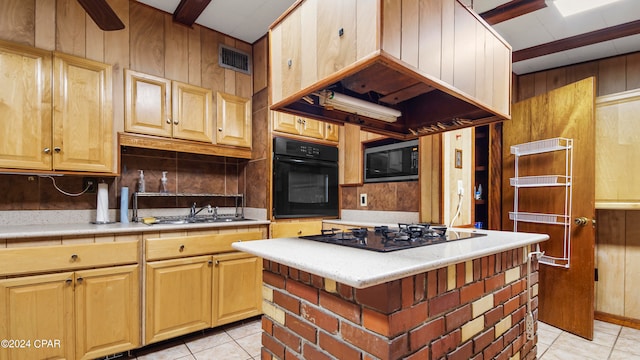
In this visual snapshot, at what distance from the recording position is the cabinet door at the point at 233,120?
282 cm

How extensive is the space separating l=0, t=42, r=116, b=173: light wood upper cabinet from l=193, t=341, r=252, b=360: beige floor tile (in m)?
1.47

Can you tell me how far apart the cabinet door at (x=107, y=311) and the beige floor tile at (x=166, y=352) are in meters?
0.12

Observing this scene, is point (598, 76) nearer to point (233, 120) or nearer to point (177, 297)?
point (233, 120)

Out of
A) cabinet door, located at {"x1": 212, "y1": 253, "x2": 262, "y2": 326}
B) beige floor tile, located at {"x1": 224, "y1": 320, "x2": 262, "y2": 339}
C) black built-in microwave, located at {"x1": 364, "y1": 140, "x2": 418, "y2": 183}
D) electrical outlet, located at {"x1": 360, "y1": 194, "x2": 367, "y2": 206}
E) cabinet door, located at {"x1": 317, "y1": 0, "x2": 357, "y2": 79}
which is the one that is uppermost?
cabinet door, located at {"x1": 317, "y1": 0, "x2": 357, "y2": 79}

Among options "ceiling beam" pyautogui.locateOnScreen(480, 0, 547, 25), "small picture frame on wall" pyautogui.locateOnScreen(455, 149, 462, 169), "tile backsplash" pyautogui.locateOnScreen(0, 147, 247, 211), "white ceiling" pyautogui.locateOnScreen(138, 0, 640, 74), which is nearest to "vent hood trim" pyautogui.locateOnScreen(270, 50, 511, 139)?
"small picture frame on wall" pyautogui.locateOnScreen(455, 149, 462, 169)

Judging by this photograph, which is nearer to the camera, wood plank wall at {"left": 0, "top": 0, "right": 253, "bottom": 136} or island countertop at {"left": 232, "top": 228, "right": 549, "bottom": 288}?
island countertop at {"left": 232, "top": 228, "right": 549, "bottom": 288}

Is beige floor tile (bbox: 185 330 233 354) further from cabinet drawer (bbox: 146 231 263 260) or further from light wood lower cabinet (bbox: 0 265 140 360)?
cabinet drawer (bbox: 146 231 263 260)

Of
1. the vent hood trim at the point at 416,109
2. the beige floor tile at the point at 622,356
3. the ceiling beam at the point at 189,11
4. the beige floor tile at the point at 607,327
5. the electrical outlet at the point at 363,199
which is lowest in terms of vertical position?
the beige floor tile at the point at 607,327

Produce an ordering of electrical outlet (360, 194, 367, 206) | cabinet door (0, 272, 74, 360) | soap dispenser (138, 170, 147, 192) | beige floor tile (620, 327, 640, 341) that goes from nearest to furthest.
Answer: cabinet door (0, 272, 74, 360)
beige floor tile (620, 327, 640, 341)
soap dispenser (138, 170, 147, 192)
electrical outlet (360, 194, 367, 206)

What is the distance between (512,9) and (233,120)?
7.84ft

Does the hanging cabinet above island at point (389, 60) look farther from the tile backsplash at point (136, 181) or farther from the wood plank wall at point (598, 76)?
the wood plank wall at point (598, 76)

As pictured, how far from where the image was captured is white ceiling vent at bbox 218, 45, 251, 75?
2.93m

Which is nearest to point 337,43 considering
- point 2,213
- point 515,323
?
point 515,323

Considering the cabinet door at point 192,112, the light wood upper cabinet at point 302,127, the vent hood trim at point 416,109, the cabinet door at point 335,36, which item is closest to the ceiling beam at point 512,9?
the vent hood trim at point 416,109
